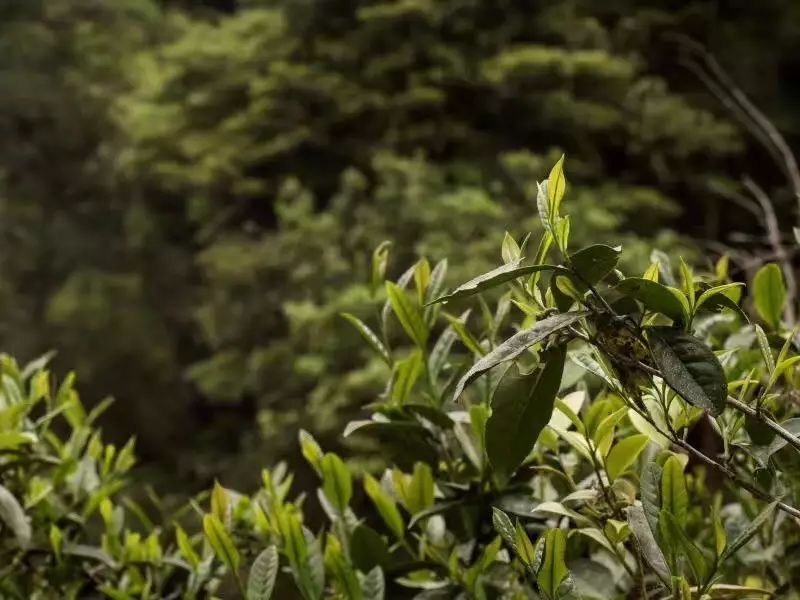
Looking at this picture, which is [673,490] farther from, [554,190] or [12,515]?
[12,515]

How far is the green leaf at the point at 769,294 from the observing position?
43 centimetres

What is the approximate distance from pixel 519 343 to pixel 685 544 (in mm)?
98

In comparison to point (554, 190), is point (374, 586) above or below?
below

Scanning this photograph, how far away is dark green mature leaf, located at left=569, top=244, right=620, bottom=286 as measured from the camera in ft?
0.86

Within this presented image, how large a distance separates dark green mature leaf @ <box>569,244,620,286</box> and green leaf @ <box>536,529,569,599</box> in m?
0.09

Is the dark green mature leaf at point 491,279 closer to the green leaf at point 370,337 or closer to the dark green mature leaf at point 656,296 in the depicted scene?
the dark green mature leaf at point 656,296

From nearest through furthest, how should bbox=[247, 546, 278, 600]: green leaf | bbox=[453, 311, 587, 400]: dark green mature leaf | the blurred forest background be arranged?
bbox=[453, 311, 587, 400]: dark green mature leaf → bbox=[247, 546, 278, 600]: green leaf → the blurred forest background

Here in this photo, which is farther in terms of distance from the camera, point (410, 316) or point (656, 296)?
point (410, 316)

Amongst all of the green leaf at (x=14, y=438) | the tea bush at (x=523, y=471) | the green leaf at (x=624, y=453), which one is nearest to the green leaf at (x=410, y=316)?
the tea bush at (x=523, y=471)

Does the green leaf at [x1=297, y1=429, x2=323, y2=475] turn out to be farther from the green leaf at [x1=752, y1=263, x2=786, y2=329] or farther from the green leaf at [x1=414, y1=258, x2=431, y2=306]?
the green leaf at [x1=752, y1=263, x2=786, y2=329]

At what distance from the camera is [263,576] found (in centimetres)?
36

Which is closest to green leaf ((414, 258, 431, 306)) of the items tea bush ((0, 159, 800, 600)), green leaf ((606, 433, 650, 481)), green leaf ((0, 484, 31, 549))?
tea bush ((0, 159, 800, 600))

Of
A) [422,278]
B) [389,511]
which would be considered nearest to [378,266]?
[422,278]

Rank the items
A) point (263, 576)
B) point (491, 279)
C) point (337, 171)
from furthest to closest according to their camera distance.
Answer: point (337, 171) < point (263, 576) < point (491, 279)
